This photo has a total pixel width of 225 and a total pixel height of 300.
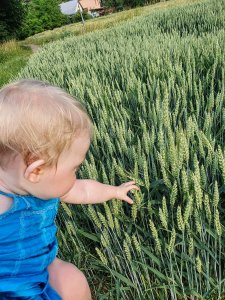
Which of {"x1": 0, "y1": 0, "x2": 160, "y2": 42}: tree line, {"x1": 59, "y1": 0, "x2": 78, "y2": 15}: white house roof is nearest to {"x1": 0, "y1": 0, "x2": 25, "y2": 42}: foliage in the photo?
{"x1": 0, "y1": 0, "x2": 160, "y2": 42}: tree line

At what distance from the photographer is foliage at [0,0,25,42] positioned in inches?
782

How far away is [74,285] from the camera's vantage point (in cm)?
109

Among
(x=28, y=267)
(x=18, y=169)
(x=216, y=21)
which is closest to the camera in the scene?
(x=18, y=169)

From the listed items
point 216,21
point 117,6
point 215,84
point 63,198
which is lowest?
point 117,6

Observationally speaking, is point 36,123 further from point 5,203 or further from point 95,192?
point 95,192

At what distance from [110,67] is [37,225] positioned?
2.27 meters

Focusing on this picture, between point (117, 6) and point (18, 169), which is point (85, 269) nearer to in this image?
point (18, 169)

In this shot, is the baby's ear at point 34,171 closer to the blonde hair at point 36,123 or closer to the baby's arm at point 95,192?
the blonde hair at point 36,123

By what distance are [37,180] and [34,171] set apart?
30mm

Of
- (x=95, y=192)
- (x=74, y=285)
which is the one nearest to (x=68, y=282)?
(x=74, y=285)

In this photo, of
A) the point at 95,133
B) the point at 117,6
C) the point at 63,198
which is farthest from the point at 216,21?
the point at 117,6

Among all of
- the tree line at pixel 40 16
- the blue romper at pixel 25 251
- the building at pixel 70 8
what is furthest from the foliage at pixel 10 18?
the building at pixel 70 8

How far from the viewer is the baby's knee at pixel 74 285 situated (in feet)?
3.56

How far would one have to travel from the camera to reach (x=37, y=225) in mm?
1103
